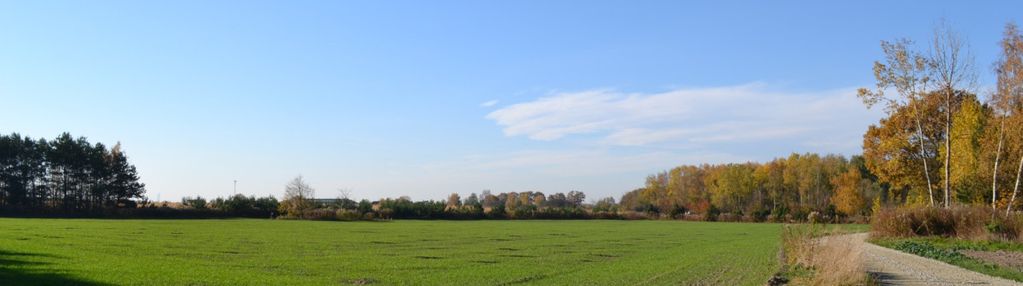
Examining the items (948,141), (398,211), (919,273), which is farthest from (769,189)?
(919,273)

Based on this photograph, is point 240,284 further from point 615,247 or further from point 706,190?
point 706,190

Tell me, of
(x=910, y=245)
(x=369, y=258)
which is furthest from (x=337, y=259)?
(x=910, y=245)

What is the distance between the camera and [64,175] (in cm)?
7475

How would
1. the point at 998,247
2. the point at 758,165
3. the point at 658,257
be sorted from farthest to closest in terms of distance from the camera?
the point at 758,165 < the point at 998,247 < the point at 658,257

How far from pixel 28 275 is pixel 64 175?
7069cm

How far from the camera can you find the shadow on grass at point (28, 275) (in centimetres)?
1348

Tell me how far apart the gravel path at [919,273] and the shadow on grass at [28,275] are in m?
17.0

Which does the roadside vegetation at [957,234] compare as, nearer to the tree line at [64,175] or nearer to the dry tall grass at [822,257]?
the dry tall grass at [822,257]

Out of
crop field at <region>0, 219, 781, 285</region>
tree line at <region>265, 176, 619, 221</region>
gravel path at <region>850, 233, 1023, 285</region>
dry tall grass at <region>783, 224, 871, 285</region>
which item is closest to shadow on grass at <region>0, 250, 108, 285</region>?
crop field at <region>0, 219, 781, 285</region>

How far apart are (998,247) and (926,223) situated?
637 cm

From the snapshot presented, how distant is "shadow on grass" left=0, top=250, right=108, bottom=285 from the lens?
13481 mm

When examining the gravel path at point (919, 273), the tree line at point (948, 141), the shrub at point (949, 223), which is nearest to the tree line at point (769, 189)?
the tree line at point (948, 141)

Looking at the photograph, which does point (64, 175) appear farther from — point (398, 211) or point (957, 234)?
point (957, 234)

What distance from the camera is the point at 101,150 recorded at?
76.5 meters
